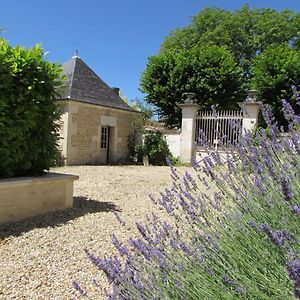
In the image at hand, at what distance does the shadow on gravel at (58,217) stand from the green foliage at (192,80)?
391 inches

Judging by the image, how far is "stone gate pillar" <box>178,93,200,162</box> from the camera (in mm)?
12945

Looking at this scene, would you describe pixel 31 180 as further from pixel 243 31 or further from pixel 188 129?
pixel 243 31

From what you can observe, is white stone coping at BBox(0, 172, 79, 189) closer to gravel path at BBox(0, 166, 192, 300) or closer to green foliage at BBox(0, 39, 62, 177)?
green foliage at BBox(0, 39, 62, 177)

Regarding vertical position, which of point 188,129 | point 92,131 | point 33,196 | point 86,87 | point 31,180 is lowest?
point 33,196

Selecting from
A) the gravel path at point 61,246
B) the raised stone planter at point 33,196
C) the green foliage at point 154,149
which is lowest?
the gravel path at point 61,246

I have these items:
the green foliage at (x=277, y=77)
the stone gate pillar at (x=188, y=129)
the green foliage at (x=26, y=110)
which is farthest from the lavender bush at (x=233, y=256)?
the green foliage at (x=277, y=77)

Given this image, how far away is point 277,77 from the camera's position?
41.2ft

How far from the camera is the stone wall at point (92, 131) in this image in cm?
1203

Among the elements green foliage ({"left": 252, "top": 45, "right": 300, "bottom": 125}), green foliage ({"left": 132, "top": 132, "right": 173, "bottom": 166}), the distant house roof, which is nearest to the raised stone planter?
the distant house roof

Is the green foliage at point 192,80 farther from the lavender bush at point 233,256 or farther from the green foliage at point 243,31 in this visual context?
the lavender bush at point 233,256

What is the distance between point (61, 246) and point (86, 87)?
35.7 feet

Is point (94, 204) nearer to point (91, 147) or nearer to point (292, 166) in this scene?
point (292, 166)

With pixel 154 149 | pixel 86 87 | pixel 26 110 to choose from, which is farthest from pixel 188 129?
pixel 26 110

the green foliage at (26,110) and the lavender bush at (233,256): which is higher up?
the green foliage at (26,110)
